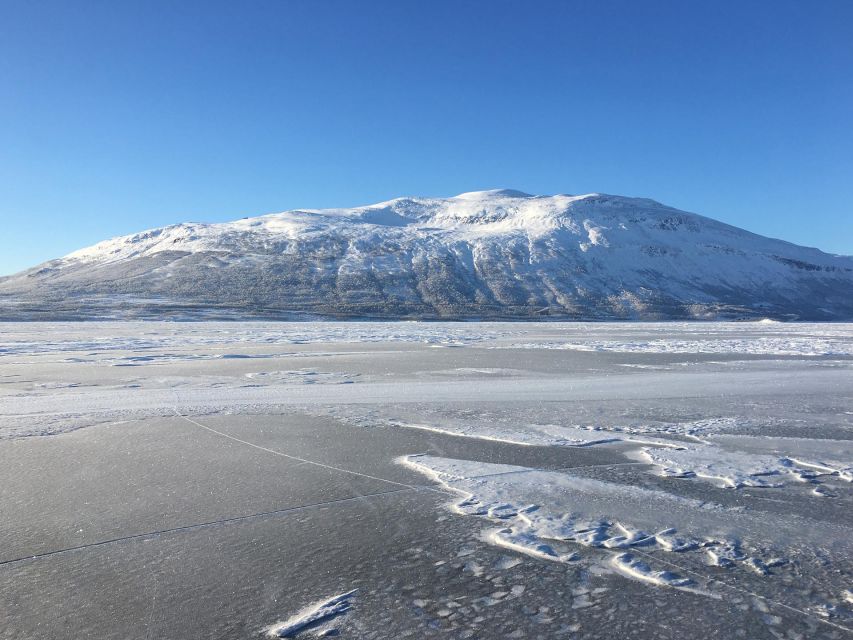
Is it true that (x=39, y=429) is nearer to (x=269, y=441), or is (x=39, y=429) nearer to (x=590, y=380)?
(x=269, y=441)

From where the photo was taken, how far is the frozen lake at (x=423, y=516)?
4.33 m

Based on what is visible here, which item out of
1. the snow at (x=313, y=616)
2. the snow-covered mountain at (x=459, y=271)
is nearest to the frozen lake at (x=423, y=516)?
the snow at (x=313, y=616)

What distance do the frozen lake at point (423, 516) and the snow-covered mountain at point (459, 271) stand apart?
80183mm

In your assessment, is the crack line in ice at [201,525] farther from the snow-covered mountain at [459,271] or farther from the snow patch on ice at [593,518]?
the snow-covered mountain at [459,271]

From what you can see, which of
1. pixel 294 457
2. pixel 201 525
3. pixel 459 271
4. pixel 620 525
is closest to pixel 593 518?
pixel 620 525

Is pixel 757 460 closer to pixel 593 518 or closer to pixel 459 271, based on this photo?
pixel 593 518

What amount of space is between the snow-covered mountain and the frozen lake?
263 ft

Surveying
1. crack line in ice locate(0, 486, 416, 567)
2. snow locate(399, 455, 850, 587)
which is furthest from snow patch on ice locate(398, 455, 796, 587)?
crack line in ice locate(0, 486, 416, 567)

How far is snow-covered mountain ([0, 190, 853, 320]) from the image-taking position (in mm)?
106188

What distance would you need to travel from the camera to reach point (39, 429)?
1007 centimetres

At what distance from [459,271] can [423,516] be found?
419 feet

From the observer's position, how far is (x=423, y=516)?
20.4 feet

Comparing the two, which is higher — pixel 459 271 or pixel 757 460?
pixel 459 271

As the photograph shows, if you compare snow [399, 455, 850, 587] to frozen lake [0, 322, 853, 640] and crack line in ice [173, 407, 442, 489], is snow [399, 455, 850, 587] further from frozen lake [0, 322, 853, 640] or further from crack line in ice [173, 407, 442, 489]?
crack line in ice [173, 407, 442, 489]
